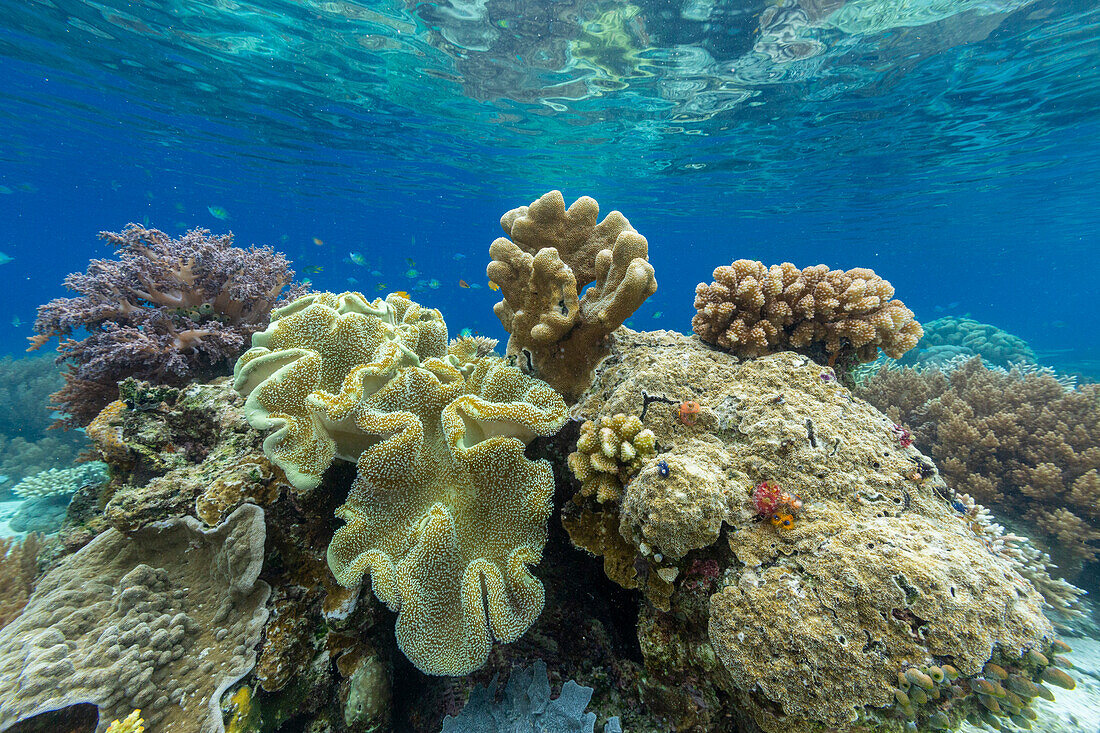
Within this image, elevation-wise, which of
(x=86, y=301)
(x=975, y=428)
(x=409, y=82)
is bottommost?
(x=86, y=301)

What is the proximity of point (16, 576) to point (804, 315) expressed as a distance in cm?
596

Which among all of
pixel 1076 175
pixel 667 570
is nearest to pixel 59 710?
pixel 667 570

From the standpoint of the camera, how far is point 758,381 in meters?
2.70

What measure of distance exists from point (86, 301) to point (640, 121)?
17.5 metres

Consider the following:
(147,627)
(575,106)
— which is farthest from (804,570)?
(575,106)

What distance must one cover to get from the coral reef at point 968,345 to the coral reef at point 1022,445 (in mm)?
10585

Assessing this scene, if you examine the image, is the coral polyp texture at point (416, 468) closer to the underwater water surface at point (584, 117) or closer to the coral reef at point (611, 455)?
the coral reef at point (611, 455)

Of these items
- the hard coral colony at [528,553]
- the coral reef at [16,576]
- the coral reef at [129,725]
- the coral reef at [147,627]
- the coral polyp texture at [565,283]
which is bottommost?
the coral reef at [16,576]

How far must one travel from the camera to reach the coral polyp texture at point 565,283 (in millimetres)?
3082

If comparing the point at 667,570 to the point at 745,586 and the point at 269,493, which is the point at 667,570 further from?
the point at 269,493

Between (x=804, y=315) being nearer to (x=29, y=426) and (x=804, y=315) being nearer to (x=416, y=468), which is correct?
(x=416, y=468)

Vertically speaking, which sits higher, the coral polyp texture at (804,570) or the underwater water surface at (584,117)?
the underwater water surface at (584,117)

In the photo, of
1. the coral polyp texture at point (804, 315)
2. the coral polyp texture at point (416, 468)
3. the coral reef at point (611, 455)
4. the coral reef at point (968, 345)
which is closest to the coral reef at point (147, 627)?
the coral polyp texture at point (416, 468)

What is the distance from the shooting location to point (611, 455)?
2.28 meters
